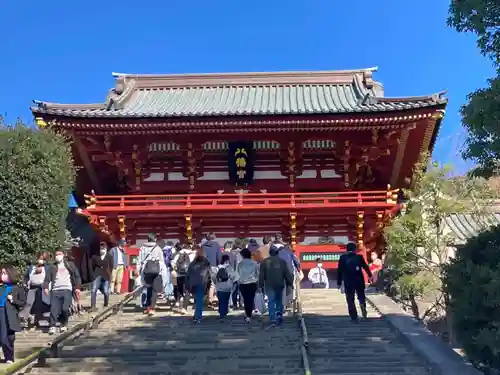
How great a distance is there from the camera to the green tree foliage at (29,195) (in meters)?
11.0

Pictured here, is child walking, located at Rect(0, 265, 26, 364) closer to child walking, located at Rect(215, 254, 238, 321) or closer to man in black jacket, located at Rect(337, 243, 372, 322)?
child walking, located at Rect(215, 254, 238, 321)

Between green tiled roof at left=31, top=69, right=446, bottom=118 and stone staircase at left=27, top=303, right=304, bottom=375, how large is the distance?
1108 centimetres

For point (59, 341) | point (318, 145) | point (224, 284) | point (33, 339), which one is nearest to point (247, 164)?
point (318, 145)

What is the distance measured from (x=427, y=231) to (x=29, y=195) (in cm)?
999

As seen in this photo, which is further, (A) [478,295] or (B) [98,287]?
(B) [98,287]

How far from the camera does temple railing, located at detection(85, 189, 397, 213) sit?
17.9 m

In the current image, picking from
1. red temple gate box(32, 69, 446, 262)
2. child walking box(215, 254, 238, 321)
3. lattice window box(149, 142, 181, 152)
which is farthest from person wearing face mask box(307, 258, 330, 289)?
child walking box(215, 254, 238, 321)

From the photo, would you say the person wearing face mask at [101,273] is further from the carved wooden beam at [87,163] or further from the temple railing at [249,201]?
the carved wooden beam at [87,163]

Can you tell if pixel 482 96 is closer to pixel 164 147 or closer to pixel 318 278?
pixel 318 278

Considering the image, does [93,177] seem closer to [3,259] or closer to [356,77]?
[3,259]

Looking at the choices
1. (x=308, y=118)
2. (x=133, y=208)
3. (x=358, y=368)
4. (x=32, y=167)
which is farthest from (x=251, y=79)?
(x=358, y=368)

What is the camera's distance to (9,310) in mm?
7992

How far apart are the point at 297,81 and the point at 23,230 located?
53.2 ft

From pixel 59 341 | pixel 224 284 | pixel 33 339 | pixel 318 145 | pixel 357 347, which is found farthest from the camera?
pixel 318 145
